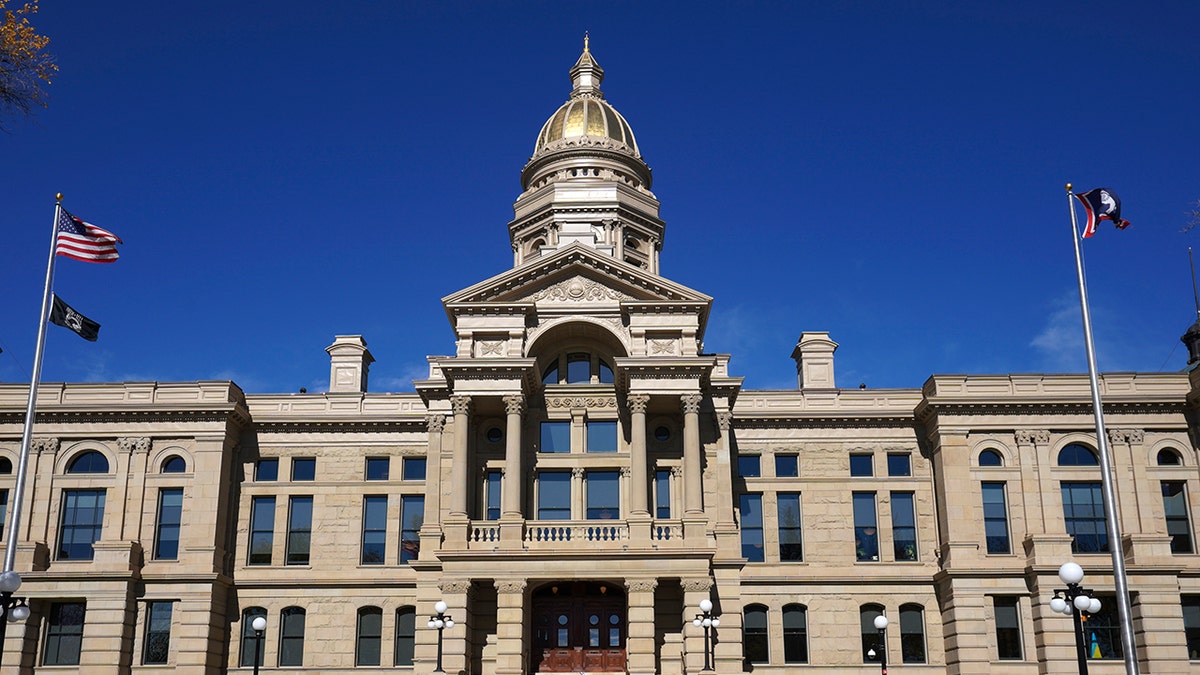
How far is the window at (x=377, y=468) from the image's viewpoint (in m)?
49.8

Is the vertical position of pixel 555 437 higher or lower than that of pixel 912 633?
higher

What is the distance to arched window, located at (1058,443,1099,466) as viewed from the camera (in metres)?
46.7

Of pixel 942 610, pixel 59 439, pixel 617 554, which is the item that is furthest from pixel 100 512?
pixel 942 610

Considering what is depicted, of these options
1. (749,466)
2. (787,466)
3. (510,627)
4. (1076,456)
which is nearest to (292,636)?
(510,627)

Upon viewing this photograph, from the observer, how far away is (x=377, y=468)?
4991 centimetres

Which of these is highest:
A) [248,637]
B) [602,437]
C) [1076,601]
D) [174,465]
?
[602,437]

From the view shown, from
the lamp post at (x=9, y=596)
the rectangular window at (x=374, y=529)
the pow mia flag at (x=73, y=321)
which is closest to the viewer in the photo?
the lamp post at (x=9, y=596)

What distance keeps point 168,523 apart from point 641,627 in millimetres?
20314

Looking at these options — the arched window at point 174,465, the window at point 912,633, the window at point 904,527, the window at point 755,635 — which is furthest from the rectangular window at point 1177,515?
the arched window at point 174,465

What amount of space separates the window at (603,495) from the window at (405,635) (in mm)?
8650

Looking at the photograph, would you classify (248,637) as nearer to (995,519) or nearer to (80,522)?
(80,522)

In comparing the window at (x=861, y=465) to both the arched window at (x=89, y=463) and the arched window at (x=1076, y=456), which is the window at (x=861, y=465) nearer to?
the arched window at (x=1076, y=456)

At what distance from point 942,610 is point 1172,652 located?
824 centimetres

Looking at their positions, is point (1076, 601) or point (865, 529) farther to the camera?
point (865, 529)
